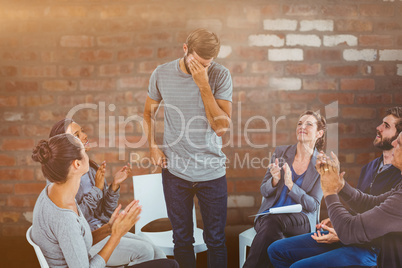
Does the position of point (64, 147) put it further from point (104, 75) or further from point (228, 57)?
point (228, 57)

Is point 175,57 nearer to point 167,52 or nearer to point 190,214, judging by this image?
point 167,52

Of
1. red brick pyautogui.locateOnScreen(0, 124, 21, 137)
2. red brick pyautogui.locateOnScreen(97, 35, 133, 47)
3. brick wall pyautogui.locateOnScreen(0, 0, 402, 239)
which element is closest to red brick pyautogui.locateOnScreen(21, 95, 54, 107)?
brick wall pyautogui.locateOnScreen(0, 0, 402, 239)

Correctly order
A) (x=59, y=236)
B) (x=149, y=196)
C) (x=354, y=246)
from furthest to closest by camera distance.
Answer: (x=149, y=196) < (x=354, y=246) < (x=59, y=236)

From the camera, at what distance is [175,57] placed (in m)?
1.44


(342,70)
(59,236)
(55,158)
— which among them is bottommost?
(59,236)

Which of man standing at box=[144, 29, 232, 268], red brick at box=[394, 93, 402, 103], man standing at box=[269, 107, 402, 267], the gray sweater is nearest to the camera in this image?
the gray sweater

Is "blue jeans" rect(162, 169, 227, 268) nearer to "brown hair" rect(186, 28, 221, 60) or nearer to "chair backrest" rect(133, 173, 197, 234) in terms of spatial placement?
"chair backrest" rect(133, 173, 197, 234)

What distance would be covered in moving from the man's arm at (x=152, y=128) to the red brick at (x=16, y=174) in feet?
1.85

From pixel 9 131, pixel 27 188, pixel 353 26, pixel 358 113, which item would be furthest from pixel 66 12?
pixel 358 113

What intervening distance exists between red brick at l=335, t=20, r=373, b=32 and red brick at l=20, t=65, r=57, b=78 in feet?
4.21

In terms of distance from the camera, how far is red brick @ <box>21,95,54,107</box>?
1.43 meters

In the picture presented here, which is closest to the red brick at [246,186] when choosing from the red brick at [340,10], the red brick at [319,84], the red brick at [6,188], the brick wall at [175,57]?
the brick wall at [175,57]

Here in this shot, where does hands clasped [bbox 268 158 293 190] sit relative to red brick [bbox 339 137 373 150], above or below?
below

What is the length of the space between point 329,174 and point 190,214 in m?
0.61
